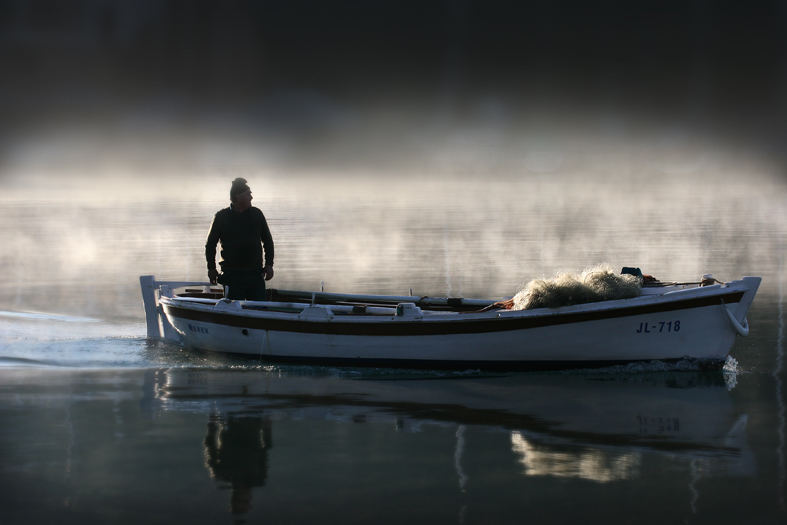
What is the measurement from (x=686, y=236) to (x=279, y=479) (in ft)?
158

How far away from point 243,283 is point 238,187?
1727 mm

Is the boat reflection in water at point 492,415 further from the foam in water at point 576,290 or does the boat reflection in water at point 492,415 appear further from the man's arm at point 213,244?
the man's arm at point 213,244

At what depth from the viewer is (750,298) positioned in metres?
14.3

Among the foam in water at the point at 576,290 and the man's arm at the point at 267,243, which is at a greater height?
the man's arm at the point at 267,243

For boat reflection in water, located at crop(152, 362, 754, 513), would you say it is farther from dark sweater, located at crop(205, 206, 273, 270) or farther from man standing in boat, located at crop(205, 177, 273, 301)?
dark sweater, located at crop(205, 206, 273, 270)

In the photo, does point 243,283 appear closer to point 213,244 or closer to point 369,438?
point 213,244

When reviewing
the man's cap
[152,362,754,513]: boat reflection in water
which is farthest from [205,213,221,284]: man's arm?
[152,362,754,513]: boat reflection in water

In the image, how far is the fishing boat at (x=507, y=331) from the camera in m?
14.3

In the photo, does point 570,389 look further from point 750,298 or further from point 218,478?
point 218,478

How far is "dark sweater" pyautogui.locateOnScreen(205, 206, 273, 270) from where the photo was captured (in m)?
16.4

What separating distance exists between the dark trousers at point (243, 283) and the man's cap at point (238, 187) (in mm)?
1366

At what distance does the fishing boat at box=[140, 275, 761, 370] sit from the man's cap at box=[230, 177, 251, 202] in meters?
1.78

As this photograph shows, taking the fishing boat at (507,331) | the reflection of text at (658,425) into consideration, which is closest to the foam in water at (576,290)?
the fishing boat at (507,331)

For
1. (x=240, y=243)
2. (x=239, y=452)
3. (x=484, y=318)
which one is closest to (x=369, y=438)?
(x=239, y=452)
